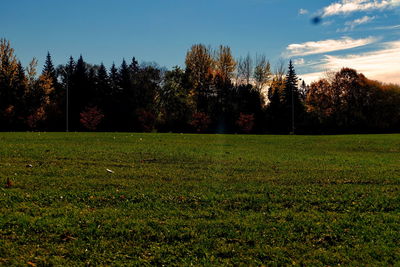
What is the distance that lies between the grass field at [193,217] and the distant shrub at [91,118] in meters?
48.1

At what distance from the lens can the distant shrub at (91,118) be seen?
189ft

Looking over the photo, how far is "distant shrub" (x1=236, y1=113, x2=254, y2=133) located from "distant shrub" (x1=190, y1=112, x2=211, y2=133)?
17.8 feet

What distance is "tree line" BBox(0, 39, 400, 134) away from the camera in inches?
2324

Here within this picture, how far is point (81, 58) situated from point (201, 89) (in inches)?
904

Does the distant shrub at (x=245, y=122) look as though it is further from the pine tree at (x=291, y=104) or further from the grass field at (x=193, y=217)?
the grass field at (x=193, y=217)

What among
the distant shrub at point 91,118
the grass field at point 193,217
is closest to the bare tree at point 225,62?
the distant shrub at point 91,118

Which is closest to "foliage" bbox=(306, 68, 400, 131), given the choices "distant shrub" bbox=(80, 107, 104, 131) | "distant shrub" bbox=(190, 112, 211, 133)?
"distant shrub" bbox=(190, 112, 211, 133)

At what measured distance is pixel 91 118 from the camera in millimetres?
57500

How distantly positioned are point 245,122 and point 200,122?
24.7 feet

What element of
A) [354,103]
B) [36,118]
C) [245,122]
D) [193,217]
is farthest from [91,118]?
[193,217]

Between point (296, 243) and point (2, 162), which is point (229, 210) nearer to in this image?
point (296, 243)

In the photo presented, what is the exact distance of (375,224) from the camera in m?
6.08

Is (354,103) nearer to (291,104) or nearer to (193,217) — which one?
(291,104)

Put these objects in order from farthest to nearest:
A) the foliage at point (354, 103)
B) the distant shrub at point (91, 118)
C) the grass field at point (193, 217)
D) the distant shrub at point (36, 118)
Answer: the foliage at point (354, 103), the distant shrub at point (91, 118), the distant shrub at point (36, 118), the grass field at point (193, 217)
